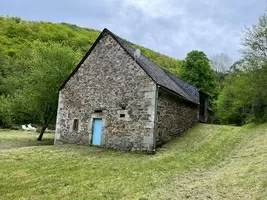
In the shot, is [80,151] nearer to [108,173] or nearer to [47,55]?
[108,173]

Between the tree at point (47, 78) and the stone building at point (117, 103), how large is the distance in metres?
4.20

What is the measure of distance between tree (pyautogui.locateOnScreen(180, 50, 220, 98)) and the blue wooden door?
24.0 metres

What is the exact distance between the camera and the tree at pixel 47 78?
25.6 metres

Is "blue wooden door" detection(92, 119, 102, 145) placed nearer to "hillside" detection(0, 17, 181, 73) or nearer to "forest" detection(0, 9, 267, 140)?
"forest" detection(0, 9, 267, 140)

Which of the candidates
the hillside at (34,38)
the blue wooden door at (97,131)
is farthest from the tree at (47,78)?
the hillside at (34,38)

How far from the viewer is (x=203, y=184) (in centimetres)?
1027

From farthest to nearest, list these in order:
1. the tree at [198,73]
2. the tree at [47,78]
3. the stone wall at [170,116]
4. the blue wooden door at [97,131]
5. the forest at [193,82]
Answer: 1. the tree at [198,73]
2. the tree at [47,78]
3. the forest at [193,82]
4. the blue wooden door at [97,131]
5. the stone wall at [170,116]

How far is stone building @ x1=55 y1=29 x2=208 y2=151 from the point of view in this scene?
701 inches

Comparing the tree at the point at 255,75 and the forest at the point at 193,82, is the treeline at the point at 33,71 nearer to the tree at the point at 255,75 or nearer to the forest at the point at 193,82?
the forest at the point at 193,82

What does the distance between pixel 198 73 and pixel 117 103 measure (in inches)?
990

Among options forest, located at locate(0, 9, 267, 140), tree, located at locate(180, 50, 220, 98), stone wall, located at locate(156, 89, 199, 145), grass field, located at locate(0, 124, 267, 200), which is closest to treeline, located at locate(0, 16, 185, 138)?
forest, located at locate(0, 9, 267, 140)

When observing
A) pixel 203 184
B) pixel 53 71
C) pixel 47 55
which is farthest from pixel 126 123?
pixel 47 55

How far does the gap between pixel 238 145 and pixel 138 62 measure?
7870 mm

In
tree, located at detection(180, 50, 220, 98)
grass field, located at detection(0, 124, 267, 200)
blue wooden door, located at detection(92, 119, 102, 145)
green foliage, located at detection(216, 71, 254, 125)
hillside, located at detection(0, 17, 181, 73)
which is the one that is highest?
hillside, located at detection(0, 17, 181, 73)
